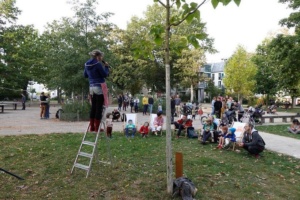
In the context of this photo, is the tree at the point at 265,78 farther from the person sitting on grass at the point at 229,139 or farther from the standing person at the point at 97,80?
the standing person at the point at 97,80

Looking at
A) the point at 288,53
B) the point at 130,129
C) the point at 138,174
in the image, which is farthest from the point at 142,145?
the point at 288,53

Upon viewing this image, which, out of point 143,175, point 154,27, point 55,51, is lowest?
point 143,175

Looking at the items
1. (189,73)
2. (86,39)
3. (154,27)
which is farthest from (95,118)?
(189,73)

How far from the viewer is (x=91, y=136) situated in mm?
10102

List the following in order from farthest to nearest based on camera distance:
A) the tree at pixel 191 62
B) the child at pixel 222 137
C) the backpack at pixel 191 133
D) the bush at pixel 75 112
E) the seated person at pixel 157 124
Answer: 1. the tree at pixel 191 62
2. the bush at pixel 75 112
3. the seated person at pixel 157 124
4. the backpack at pixel 191 133
5. the child at pixel 222 137

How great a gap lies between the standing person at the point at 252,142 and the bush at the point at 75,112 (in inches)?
430

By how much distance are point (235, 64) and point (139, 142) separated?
31681 millimetres

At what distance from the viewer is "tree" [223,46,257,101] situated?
37.1m

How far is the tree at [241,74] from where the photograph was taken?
37094mm

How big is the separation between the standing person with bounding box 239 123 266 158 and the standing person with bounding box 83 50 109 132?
4.30 m

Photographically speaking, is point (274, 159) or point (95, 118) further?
point (274, 159)

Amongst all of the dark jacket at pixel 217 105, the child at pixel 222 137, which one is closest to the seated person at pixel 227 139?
the child at pixel 222 137

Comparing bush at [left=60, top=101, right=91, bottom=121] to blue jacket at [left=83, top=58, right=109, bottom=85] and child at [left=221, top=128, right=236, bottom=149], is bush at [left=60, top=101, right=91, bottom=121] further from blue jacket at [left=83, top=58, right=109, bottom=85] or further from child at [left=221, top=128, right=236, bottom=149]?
blue jacket at [left=83, top=58, right=109, bottom=85]

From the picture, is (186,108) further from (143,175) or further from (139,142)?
(143,175)
